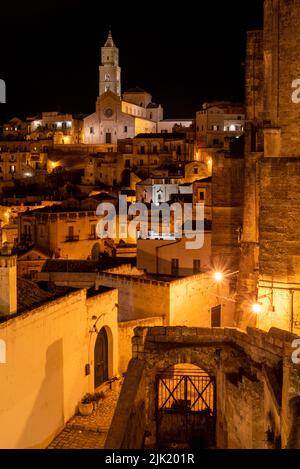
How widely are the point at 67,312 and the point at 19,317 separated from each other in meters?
2.98

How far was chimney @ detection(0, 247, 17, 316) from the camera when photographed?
46.7ft

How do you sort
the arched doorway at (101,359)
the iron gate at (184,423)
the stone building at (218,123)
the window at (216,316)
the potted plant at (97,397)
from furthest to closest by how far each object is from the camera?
the stone building at (218,123) → the window at (216,316) → the arched doorway at (101,359) → the potted plant at (97,397) → the iron gate at (184,423)

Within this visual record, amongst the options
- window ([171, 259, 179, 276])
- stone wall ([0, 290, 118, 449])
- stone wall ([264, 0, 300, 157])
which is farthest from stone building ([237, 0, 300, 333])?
window ([171, 259, 179, 276])

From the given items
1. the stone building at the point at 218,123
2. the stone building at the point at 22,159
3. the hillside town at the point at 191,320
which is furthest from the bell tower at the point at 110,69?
the hillside town at the point at 191,320

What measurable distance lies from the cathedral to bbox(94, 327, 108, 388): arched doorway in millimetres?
47988

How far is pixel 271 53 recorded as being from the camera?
15.0 m

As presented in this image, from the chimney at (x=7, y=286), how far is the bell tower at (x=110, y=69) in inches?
2589

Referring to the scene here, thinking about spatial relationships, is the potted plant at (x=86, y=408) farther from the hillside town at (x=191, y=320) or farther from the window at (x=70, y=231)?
the window at (x=70, y=231)

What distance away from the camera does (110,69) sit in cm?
7762

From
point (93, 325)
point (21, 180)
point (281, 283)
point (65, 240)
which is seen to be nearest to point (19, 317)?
point (93, 325)

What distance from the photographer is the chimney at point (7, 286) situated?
560 inches

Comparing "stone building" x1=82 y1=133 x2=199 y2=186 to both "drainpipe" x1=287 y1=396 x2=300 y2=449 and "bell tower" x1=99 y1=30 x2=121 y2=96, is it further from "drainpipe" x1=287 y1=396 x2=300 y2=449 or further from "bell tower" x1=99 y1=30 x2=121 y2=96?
"drainpipe" x1=287 y1=396 x2=300 y2=449

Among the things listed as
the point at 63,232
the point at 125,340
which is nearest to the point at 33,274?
the point at 63,232
